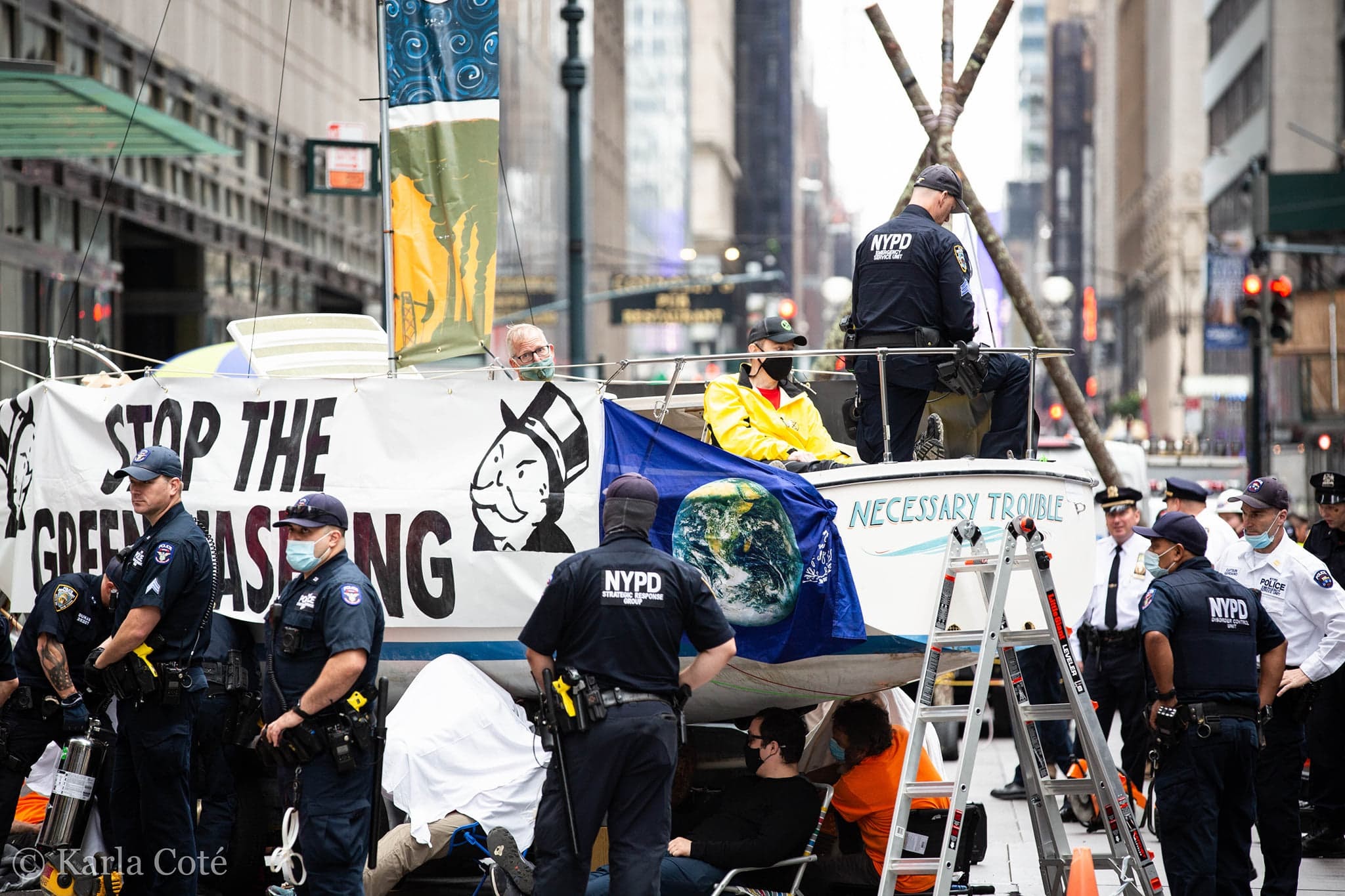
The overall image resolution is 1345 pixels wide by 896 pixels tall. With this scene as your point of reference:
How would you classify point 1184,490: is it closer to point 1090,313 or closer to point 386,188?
point 386,188

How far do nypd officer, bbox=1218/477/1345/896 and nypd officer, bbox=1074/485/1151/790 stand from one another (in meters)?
1.44

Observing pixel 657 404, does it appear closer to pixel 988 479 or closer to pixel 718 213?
pixel 988 479

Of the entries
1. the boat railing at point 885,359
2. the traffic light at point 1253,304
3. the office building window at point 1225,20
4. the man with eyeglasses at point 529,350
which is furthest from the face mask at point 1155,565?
the office building window at point 1225,20

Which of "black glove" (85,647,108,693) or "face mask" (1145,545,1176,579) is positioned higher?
"face mask" (1145,545,1176,579)

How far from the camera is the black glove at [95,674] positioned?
8188mm

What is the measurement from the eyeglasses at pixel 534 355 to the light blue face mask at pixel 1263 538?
14.0ft

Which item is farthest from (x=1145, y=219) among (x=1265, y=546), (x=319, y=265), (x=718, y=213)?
(x=1265, y=546)

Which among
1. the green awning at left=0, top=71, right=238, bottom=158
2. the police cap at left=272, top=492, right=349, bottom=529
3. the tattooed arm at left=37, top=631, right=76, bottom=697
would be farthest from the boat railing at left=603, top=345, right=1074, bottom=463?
the green awning at left=0, top=71, right=238, bottom=158

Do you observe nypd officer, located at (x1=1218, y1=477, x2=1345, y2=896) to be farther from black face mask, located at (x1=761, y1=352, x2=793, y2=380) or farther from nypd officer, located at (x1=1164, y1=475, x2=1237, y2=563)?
black face mask, located at (x1=761, y1=352, x2=793, y2=380)

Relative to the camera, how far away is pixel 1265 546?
9.50 m

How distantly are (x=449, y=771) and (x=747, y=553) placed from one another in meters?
1.97

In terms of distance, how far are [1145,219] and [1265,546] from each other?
90095 mm

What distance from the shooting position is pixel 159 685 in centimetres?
815

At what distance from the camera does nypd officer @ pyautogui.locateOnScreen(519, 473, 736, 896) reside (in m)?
7.13
